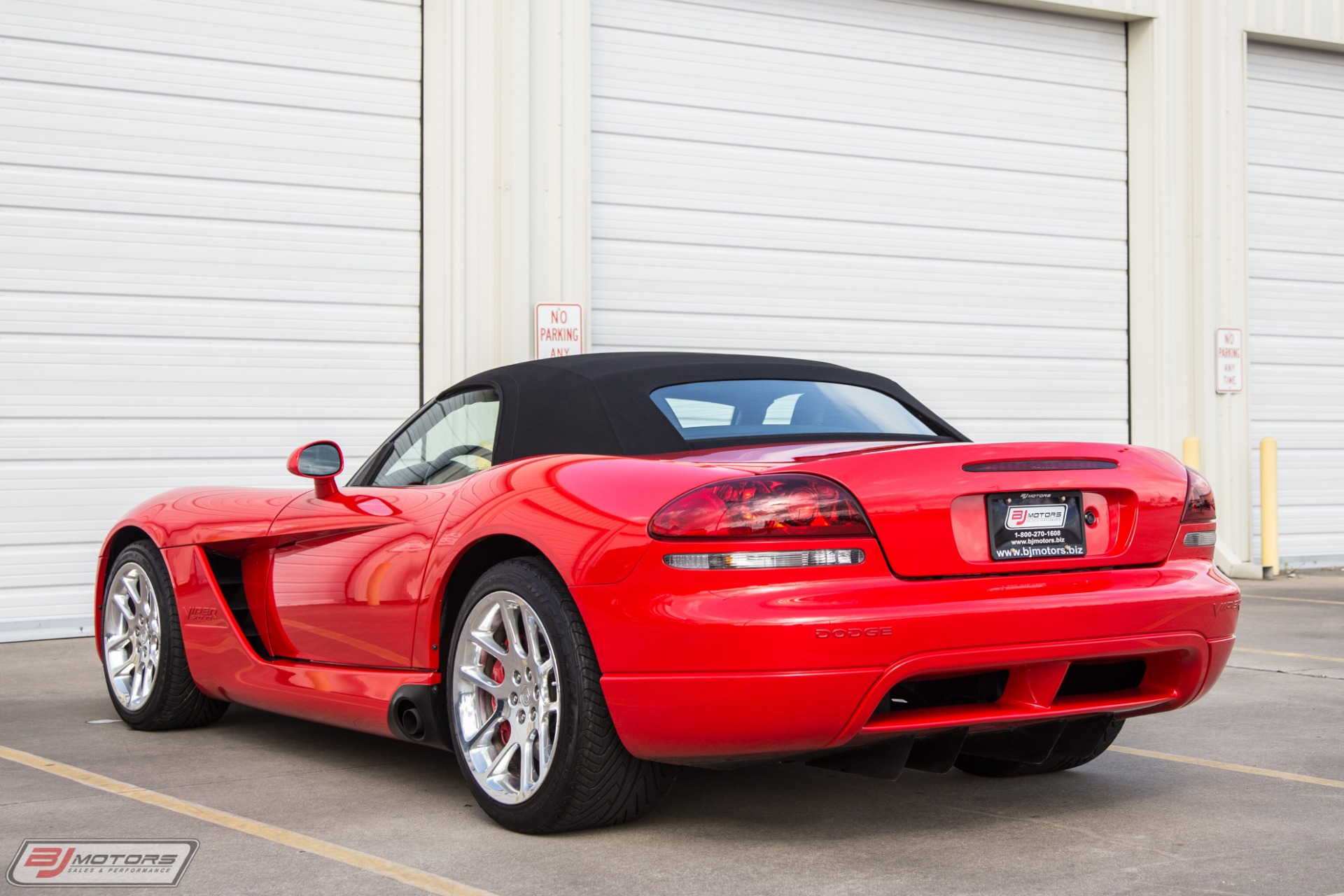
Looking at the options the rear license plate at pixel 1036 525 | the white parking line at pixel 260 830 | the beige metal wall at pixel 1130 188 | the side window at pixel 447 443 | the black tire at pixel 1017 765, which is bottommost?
the white parking line at pixel 260 830

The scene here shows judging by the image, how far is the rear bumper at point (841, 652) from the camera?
3.10 metres

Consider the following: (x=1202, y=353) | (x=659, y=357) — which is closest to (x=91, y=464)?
(x=659, y=357)

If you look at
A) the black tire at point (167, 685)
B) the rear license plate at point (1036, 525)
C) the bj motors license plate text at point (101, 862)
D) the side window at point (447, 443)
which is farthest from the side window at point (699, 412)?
the black tire at point (167, 685)

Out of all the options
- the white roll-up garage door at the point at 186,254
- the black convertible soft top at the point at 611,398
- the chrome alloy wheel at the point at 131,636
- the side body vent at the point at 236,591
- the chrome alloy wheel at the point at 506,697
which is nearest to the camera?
the chrome alloy wheel at the point at 506,697

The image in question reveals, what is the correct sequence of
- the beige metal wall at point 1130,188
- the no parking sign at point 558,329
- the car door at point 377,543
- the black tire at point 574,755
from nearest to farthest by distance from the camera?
the black tire at point 574,755
the car door at point 377,543
the beige metal wall at point 1130,188
the no parking sign at point 558,329

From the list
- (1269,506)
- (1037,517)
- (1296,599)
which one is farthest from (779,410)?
(1269,506)

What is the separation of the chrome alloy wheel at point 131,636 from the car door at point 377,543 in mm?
772

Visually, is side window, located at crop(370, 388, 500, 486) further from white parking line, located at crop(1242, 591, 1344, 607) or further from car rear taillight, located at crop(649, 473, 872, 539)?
white parking line, located at crop(1242, 591, 1344, 607)

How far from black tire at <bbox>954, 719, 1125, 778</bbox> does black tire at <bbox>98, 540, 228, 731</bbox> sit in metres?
2.64

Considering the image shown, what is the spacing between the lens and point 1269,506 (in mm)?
12375

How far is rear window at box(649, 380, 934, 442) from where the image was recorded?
397cm

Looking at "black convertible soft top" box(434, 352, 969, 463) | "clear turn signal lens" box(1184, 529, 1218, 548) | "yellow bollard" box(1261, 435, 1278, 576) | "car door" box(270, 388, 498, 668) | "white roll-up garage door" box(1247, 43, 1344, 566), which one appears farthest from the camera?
"white roll-up garage door" box(1247, 43, 1344, 566)

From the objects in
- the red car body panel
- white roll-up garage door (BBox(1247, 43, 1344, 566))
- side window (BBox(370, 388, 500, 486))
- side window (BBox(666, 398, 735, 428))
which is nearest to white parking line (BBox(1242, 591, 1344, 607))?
white roll-up garage door (BBox(1247, 43, 1344, 566))

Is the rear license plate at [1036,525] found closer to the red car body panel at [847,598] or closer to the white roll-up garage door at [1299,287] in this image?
the red car body panel at [847,598]
